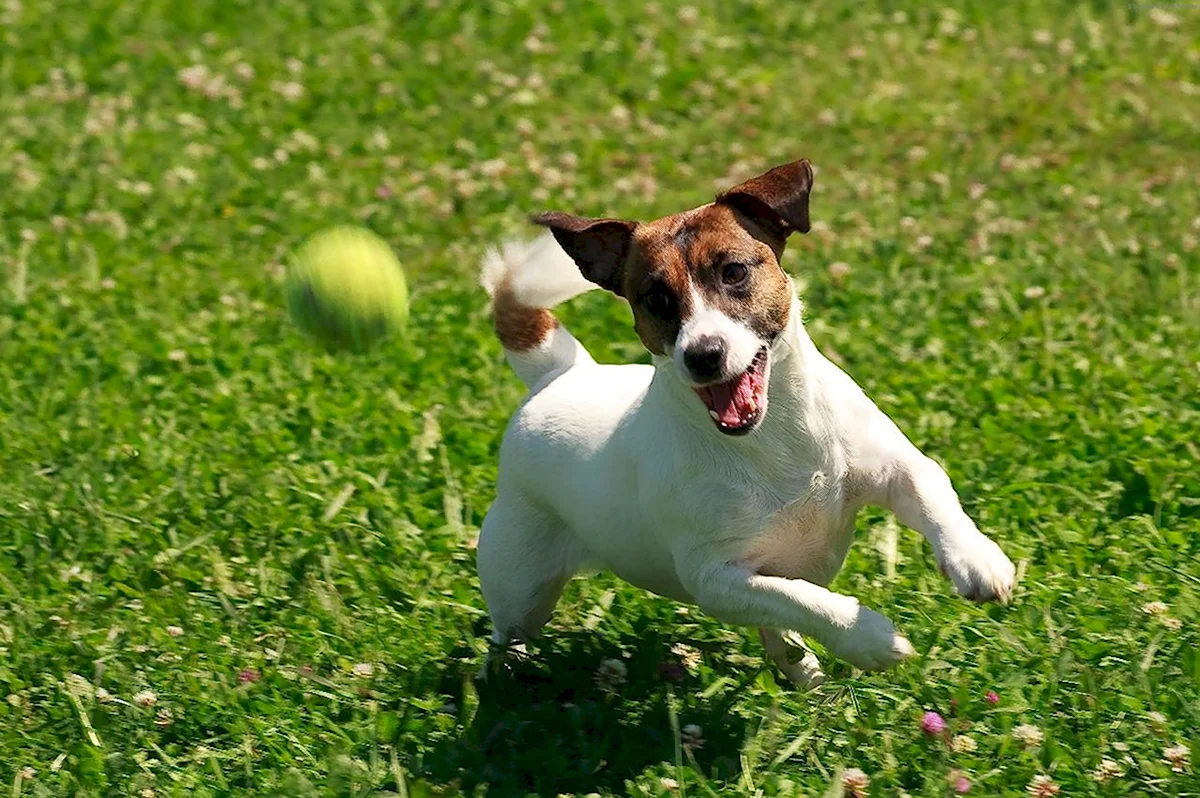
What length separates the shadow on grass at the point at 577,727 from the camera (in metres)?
4.64

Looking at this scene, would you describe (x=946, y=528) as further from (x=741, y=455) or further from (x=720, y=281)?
(x=720, y=281)

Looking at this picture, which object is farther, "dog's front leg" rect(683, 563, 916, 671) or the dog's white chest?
the dog's white chest

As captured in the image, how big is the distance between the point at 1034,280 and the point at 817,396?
11.4 ft

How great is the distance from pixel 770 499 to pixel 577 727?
79 centimetres

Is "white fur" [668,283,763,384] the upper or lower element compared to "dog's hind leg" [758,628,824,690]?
upper

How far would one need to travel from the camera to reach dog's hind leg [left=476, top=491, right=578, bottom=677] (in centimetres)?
538

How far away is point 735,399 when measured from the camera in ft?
14.8

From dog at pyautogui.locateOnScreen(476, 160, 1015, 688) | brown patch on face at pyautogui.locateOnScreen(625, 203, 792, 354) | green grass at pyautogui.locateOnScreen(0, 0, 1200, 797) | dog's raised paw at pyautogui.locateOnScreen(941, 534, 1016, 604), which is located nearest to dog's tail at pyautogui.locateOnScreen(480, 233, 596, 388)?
dog at pyautogui.locateOnScreen(476, 160, 1015, 688)

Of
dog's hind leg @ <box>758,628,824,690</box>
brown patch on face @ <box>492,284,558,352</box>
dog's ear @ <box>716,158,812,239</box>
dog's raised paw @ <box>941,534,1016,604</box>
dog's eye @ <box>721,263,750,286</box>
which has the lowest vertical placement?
dog's hind leg @ <box>758,628,824,690</box>

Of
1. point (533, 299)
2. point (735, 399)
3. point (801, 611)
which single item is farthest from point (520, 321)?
point (801, 611)

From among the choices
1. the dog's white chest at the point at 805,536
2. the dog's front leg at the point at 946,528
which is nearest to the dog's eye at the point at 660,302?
the dog's white chest at the point at 805,536

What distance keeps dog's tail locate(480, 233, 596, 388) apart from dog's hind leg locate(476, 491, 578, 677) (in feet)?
1.43

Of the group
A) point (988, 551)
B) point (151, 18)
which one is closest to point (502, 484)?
point (988, 551)

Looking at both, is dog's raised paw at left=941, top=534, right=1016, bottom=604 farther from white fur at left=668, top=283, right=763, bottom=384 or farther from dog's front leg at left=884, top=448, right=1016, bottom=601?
white fur at left=668, top=283, right=763, bottom=384
